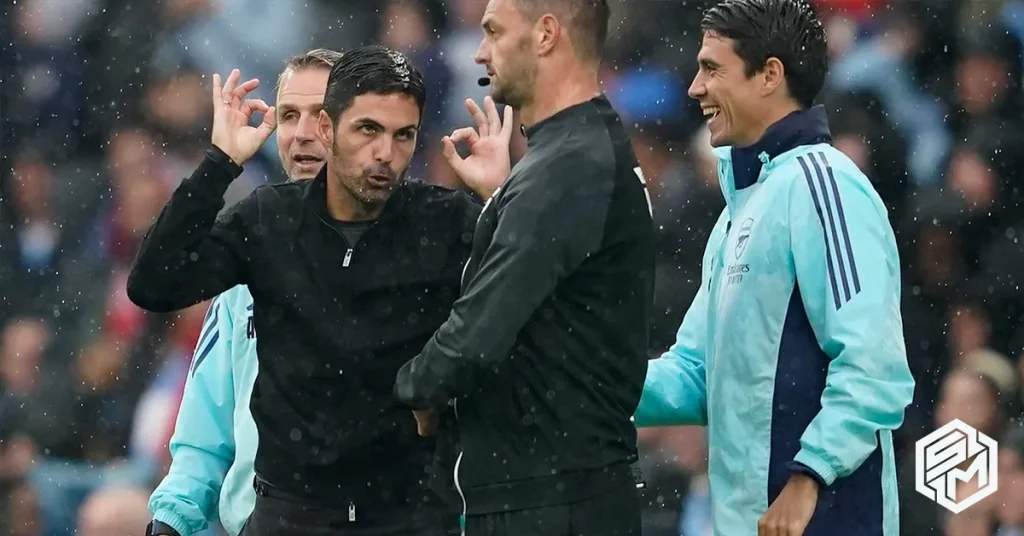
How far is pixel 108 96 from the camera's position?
6797 millimetres

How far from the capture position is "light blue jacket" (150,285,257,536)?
378cm

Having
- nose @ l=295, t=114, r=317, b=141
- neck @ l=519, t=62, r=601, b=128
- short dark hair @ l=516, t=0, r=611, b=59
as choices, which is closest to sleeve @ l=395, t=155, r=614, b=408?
neck @ l=519, t=62, r=601, b=128

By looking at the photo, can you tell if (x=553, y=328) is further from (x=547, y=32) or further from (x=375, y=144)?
A: (x=375, y=144)

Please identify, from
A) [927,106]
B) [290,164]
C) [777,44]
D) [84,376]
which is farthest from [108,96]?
[777,44]

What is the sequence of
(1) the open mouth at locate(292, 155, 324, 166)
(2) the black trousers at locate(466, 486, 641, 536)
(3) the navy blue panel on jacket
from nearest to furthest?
(2) the black trousers at locate(466, 486, 641, 536) → (3) the navy blue panel on jacket → (1) the open mouth at locate(292, 155, 324, 166)

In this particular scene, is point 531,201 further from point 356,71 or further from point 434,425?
point 356,71

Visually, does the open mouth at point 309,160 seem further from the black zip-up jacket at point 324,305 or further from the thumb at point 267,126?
the black zip-up jacket at point 324,305

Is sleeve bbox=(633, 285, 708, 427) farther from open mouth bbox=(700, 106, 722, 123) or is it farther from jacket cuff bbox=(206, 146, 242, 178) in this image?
jacket cuff bbox=(206, 146, 242, 178)

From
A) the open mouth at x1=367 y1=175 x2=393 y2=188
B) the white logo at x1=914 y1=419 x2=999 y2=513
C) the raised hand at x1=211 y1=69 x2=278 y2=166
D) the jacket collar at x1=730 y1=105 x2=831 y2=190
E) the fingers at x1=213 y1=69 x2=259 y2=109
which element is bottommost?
the white logo at x1=914 y1=419 x2=999 y2=513

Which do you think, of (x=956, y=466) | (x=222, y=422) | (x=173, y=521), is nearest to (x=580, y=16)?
(x=222, y=422)

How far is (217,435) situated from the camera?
3893mm

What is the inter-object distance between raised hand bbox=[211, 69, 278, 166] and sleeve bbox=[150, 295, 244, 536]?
671mm

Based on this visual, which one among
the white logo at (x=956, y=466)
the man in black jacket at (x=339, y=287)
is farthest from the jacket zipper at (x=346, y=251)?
the white logo at (x=956, y=466)

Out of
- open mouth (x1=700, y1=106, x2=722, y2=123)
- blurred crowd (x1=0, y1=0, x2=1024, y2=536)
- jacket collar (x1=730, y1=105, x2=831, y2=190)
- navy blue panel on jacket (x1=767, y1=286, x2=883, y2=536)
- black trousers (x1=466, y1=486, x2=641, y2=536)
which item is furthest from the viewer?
blurred crowd (x1=0, y1=0, x2=1024, y2=536)
